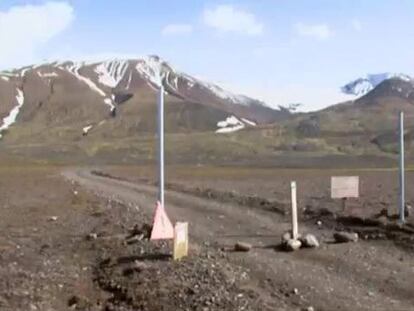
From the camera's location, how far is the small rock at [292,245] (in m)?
17.8

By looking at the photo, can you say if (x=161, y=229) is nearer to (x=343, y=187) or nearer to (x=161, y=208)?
(x=161, y=208)

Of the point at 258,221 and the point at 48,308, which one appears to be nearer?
the point at 48,308

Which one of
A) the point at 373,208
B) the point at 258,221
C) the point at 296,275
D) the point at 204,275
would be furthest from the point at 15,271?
the point at 373,208

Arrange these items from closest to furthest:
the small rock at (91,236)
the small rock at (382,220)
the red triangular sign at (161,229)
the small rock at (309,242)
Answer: the red triangular sign at (161,229), the small rock at (309,242), the small rock at (91,236), the small rock at (382,220)

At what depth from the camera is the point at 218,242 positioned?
19.5m

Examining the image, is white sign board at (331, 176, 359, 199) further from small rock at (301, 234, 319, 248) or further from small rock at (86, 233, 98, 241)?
small rock at (86, 233, 98, 241)

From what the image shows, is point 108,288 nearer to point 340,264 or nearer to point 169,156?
point 340,264

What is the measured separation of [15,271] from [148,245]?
9.63ft

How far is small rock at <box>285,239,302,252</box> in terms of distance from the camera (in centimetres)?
1783

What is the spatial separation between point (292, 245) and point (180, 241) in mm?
2911

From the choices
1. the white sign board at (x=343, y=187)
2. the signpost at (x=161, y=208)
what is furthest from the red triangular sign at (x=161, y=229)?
the white sign board at (x=343, y=187)

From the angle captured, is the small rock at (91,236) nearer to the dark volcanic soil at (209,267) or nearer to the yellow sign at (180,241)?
the dark volcanic soil at (209,267)

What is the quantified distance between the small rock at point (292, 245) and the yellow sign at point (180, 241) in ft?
7.95

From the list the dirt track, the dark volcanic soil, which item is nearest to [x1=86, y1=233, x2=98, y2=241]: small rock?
the dark volcanic soil
